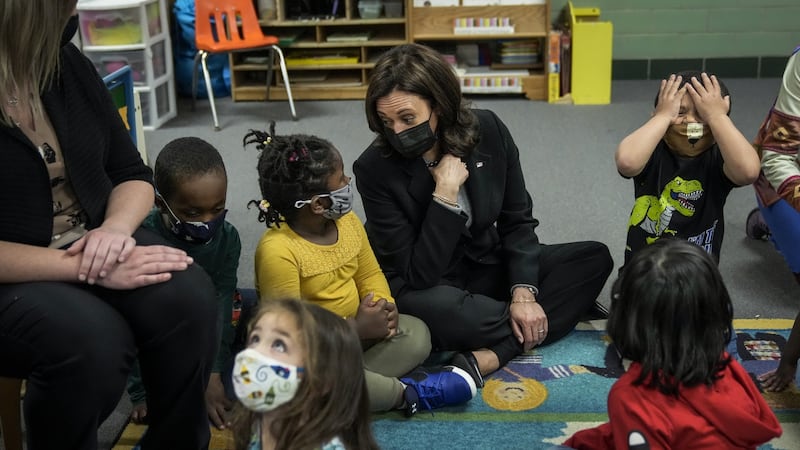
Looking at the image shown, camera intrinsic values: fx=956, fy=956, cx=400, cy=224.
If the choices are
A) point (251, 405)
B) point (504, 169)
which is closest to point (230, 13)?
point (504, 169)

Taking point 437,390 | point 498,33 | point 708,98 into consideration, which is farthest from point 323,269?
point 498,33

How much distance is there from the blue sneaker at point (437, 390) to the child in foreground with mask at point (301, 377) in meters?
0.67

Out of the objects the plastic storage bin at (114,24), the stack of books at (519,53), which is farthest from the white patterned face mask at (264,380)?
the stack of books at (519,53)

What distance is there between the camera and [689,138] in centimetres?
232

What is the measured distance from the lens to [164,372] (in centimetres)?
178

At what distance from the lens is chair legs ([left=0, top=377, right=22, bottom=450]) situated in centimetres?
194

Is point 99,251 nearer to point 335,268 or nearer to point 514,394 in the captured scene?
point 335,268

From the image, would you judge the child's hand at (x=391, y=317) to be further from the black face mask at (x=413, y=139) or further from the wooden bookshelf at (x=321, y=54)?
the wooden bookshelf at (x=321, y=54)

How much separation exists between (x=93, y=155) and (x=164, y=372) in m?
0.45

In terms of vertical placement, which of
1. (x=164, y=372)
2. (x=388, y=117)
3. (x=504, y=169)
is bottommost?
(x=164, y=372)

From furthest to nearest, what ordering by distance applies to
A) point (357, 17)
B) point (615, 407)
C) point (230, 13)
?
point (357, 17) < point (230, 13) < point (615, 407)

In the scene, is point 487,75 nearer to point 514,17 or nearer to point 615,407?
point 514,17

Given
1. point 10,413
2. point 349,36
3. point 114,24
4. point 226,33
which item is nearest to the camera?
point 10,413

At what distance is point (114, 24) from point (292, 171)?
110 inches
